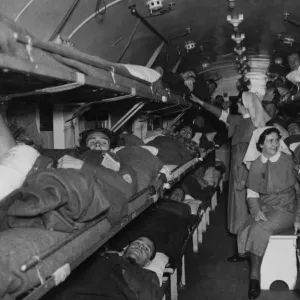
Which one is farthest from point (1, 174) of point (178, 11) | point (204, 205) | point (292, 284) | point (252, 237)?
point (204, 205)

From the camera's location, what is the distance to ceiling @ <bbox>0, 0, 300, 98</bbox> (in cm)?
381

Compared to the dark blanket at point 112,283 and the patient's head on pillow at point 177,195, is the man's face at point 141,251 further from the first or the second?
the patient's head on pillow at point 177,195

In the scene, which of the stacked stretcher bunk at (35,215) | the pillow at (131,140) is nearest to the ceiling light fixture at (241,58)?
the pillow at (131,140)

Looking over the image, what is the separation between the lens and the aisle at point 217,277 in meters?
4.39

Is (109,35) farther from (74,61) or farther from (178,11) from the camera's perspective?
(74,61)

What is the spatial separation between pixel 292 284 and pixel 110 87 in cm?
308

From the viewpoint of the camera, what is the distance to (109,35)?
16.2 ft

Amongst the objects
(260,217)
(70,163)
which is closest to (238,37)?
(260,217)

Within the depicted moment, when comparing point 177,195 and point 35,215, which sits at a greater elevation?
point 35,215

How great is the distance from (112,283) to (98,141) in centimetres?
131

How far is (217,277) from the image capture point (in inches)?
193

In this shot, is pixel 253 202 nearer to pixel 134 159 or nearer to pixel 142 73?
pixel 134 159

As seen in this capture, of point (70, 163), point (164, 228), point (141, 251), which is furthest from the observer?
point (164, 228)

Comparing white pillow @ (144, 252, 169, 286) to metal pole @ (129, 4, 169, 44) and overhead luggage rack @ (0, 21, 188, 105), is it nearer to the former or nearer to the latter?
overhead luggage rack @ (0, 21, 188, 105)
